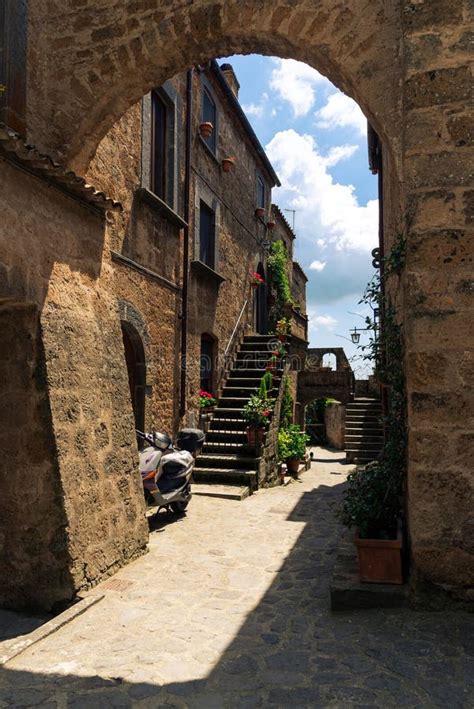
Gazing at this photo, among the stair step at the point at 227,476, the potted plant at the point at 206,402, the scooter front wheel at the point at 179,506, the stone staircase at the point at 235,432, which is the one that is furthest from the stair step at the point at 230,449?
the scooter front wheel at the point at 179,506

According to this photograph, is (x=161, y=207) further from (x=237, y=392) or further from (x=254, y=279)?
(x=254, y=279)

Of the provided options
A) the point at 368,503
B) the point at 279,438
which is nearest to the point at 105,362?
the point at 368,503

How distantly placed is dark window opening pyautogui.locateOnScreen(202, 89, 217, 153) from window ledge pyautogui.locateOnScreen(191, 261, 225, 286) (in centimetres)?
266

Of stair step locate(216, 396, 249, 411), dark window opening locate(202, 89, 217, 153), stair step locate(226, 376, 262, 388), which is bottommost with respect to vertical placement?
stair step locate(216, 396, 249, 411)

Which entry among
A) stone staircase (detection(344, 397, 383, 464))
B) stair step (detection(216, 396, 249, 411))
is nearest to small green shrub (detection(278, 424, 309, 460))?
stair step (detection(216, 396, 249, 411))

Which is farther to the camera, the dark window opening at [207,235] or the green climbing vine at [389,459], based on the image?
the dark window opening at [207,235]

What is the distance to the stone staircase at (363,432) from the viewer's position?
1548 cm

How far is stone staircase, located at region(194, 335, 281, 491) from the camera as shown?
9000 millimetres

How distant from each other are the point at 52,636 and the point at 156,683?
950 millimetres

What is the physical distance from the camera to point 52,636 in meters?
3.41

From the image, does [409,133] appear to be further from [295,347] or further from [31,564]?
[295,347]

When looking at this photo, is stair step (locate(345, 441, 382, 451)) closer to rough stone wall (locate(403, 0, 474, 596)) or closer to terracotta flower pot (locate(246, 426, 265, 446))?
terracotta flower pot (locate(246, 426, 265, 446))

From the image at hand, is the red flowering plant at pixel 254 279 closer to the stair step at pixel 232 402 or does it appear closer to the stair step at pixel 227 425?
the stair step at pixel 232 402

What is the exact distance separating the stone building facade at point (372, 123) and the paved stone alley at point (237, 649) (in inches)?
18.1
